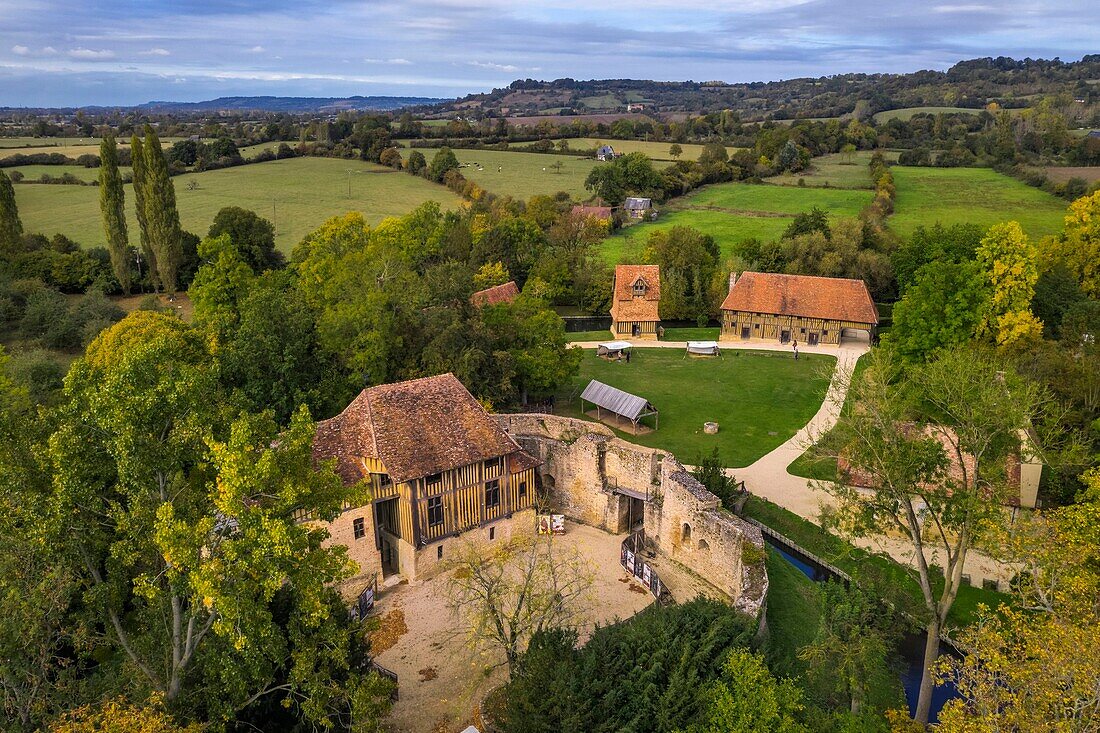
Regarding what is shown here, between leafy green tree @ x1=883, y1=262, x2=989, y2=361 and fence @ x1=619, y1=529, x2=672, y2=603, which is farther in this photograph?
leafy green tree @ x1=883, y1=262, x2=989, y2=361

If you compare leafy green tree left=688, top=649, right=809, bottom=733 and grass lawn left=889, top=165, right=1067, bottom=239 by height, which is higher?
grass lawn left=889, top=165, right=1067, bottom=239

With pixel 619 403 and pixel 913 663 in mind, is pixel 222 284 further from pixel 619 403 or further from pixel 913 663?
pixel 913 663

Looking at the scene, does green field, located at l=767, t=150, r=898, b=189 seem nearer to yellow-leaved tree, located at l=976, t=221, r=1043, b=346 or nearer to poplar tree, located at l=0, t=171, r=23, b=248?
yellow-leaved tree, located at l=976, t=221, r=1043, b=346

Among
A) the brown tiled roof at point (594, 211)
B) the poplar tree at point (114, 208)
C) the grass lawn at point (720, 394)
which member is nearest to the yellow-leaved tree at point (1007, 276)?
the grass lawn at point (720, 394)

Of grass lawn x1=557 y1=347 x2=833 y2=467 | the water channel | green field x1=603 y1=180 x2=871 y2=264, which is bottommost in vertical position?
the water channel

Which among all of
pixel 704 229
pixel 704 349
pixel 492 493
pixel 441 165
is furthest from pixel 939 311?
pixel 441 165

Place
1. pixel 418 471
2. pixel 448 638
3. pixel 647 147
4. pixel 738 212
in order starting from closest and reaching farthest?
pixel 448 638, pixel 418 471, pixel 738 212, pixel 647 147

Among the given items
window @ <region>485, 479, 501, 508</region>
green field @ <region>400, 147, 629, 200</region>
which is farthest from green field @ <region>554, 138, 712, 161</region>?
window @ <region>485, 479, 501, 508</region>
